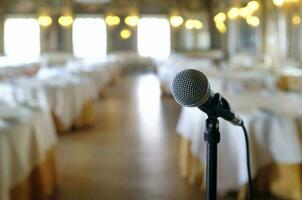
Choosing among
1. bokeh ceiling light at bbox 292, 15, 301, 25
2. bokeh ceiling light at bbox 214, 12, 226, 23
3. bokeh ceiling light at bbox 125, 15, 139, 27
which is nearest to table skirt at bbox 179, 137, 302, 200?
bokeh ceiling light at bbox 292, 15, 301, 25

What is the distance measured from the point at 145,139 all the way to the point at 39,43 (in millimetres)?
17070

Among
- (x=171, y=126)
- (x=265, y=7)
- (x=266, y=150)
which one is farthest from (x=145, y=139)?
(x=265, y=7)

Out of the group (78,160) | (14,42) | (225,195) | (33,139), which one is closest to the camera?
(33,139)

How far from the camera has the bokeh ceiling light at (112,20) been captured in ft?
75.6

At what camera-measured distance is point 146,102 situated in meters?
12.6

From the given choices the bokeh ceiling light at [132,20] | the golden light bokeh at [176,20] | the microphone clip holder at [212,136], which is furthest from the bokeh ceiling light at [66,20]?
the microphone clip holder at [212,136]

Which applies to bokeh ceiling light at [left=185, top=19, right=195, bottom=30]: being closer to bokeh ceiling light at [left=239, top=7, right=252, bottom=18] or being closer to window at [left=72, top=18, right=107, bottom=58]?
window at [left=72, top=18, right=107, bottom=58]

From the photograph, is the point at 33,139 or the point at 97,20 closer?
the point at 33,139

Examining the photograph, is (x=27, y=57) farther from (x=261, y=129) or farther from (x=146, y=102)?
(x=261, y=129)

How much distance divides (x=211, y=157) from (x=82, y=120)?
735 cm

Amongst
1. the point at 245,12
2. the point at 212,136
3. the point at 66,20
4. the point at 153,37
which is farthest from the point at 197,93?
the point at 153,37

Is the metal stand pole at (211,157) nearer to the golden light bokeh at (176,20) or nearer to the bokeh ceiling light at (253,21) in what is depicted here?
the bokeh ceiling light at (253,21)

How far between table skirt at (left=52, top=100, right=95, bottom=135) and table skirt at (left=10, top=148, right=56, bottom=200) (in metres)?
3.19

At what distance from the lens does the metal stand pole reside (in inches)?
60.6
